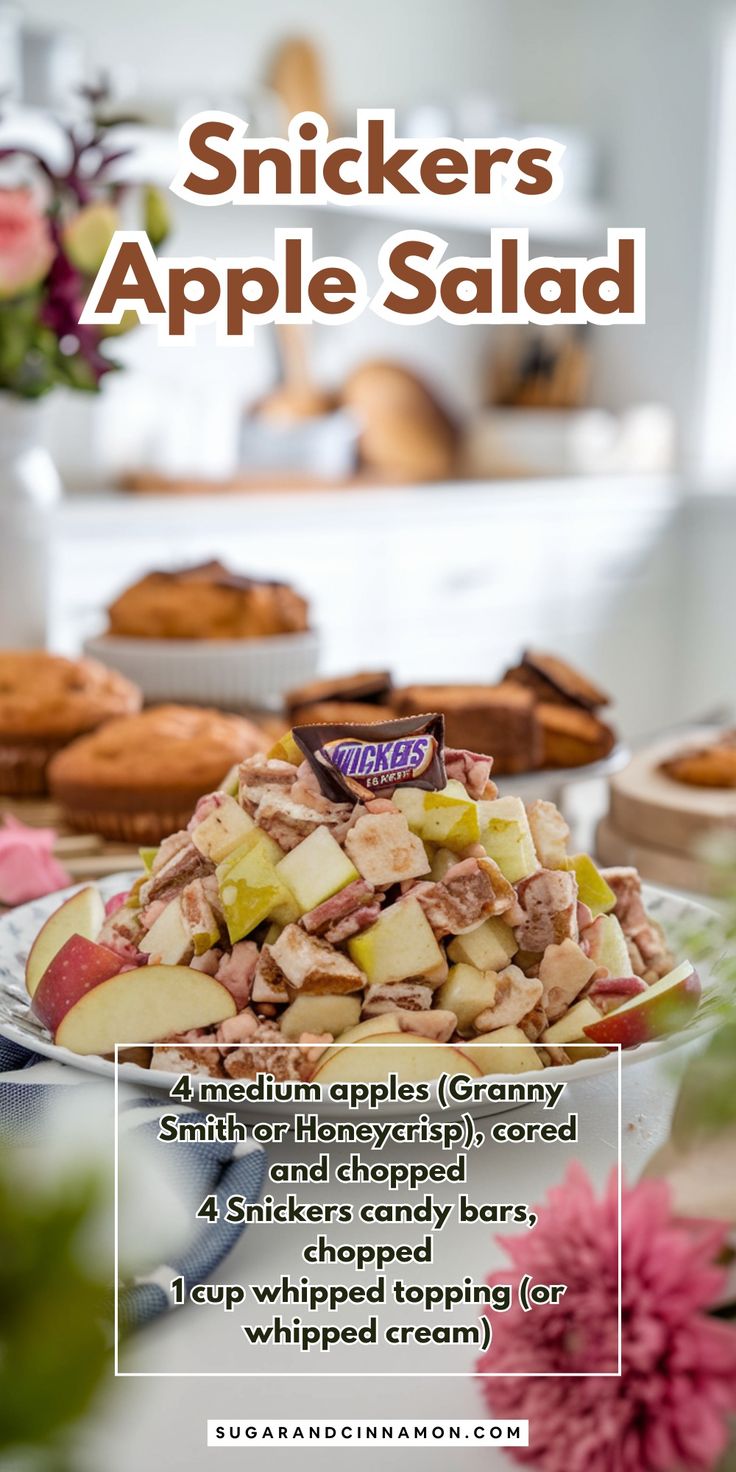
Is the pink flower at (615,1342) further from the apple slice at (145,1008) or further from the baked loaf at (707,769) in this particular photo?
the baked loaf at (707,769)

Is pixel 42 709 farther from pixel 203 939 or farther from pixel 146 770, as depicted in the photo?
pixel 203 939

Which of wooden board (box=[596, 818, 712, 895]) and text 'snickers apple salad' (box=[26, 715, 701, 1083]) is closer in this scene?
text 'snickers apple salad' (box=[26, 715, 701, 1083])

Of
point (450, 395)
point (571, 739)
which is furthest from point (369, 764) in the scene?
point (450, 395)

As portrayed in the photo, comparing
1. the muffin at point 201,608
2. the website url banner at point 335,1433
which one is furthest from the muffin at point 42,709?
the website url banner at point 335,1433

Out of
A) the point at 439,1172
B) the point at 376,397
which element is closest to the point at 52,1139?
the point at 439,1172

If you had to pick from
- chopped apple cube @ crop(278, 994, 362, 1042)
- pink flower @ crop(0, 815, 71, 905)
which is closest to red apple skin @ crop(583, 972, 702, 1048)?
chopped apple cube @ crop(278, 994, 362, 1042)

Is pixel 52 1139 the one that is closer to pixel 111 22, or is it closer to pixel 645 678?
pixel 111 22

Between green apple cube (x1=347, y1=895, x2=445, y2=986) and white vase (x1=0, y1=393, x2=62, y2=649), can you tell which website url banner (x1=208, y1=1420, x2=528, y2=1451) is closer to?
green apple cube (x1=347, y1=895, x2=445, y2=986)
